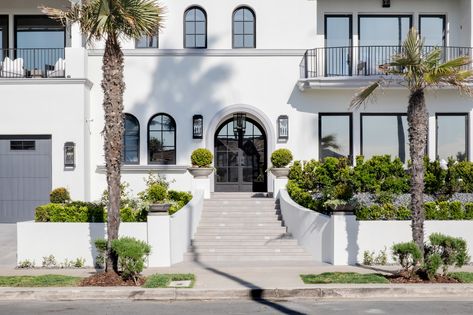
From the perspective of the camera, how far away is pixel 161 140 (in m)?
21.8

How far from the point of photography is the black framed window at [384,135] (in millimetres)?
21984

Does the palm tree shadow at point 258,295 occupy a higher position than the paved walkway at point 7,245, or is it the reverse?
the paved walkway at point 7,245

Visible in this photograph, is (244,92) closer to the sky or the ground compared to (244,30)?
closer to the ground

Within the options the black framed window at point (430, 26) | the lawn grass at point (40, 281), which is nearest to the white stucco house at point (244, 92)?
the black framed window at point (430, 26)

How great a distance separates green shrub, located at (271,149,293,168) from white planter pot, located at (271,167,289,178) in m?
0.13

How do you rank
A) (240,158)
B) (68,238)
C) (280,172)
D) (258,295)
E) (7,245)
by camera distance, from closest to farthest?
(258,295), (68,238), (7,245), (280,172), (240,158)

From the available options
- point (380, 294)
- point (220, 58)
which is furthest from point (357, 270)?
point (220, 58)

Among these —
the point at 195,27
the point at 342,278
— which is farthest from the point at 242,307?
the point at 195,27

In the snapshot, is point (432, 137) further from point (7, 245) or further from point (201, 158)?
point (7, 245)

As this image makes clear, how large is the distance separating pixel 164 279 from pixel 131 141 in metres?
10.0

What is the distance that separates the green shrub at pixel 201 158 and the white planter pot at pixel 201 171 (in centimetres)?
16

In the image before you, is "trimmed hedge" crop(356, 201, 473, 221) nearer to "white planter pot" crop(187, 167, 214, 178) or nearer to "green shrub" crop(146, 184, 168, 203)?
"green shrub" crop(146, 184, 168, 203)

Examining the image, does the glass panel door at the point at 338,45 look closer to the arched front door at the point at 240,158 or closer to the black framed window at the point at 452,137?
the arched front door at the point at 240,158

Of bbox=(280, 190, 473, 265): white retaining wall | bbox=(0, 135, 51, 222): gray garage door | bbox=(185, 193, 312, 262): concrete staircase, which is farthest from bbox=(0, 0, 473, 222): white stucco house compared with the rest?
bbox=(280, 190, 473, 265): white retaining wall
